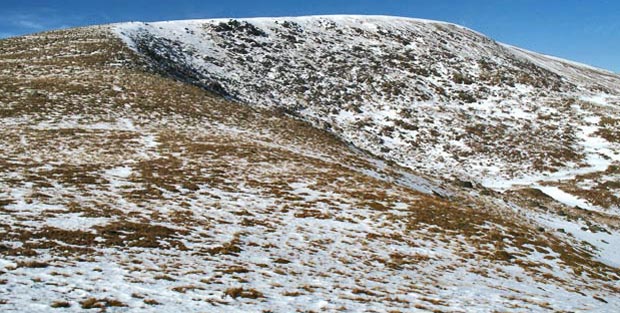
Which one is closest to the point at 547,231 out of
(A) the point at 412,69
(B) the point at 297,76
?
(B) the point at 297,76

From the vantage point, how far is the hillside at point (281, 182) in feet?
41.3

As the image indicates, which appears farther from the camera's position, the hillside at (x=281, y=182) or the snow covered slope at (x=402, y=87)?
the snow covered slope at (x=402, y=87)

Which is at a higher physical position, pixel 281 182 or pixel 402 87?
pixel 402 87

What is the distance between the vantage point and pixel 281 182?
2533 cm

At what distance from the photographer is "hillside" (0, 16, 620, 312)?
12.6 metres

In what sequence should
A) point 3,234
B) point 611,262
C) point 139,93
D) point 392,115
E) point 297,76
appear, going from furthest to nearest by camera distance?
point 297,76, point 392,115, point 139,93, point 611,262, point 3,234

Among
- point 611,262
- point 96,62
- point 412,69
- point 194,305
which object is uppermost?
point 412,69

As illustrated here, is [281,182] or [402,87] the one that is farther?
[402,87]

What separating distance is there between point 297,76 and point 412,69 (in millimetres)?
22034

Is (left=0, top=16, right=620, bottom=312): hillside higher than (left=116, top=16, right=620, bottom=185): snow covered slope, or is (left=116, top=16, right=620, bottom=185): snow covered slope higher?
(left=116, top=16, right=620, bottom=185): snow covered slope

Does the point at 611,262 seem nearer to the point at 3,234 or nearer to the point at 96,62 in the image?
the point at 3,234

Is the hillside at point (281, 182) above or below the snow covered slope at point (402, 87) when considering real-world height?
below

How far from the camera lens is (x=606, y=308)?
1441 centimetres

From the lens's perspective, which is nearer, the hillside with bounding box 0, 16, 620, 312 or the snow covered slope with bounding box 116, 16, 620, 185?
the hillside with bounding box 0, 16, 620, 312
